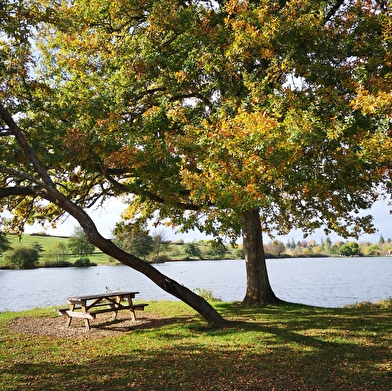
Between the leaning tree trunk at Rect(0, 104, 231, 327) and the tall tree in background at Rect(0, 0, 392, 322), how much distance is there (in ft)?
0.18

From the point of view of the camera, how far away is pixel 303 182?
9.66m

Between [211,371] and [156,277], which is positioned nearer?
[211,371]

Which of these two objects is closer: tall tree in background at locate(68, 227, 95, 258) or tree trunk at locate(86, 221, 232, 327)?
tree trunk at locate(86, 221, 232, 327)

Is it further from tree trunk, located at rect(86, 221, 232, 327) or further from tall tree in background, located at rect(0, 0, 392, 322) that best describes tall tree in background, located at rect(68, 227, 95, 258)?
tree trunk, located at rect(86, 221, 232, 327)

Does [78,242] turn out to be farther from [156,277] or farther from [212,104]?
[156,277]

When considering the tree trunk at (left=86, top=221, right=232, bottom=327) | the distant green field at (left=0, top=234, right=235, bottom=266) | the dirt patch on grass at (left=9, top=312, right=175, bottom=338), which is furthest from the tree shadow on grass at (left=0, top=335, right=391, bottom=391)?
the distant green field at (left=0, top=234, right=235, bottom=266)

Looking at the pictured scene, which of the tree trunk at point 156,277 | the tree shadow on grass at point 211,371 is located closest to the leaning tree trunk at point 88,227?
the tree trunk at point 156,277

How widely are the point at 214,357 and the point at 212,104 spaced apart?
8.16 meters

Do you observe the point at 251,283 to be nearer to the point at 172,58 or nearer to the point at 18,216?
the point at 172,58

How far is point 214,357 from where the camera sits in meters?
7.45

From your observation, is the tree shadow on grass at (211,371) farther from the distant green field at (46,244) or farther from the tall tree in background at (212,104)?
the distant green field at (46,244)

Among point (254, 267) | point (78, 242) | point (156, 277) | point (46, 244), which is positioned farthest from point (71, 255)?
point (156, 277)

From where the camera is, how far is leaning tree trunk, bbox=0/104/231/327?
8781 mm

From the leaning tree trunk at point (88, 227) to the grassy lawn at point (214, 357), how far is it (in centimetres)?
77
